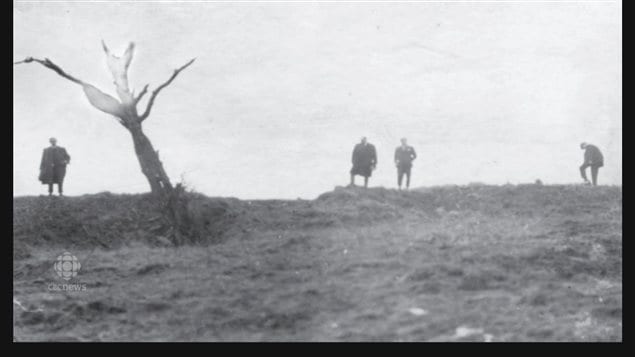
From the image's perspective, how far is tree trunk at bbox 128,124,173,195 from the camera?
17.3 m

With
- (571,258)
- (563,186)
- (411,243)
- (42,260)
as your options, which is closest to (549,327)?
(571,258)

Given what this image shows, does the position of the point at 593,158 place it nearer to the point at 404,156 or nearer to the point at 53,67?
the point at 404,156

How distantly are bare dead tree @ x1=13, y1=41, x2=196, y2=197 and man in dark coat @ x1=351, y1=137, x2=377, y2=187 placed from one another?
18.5 feet

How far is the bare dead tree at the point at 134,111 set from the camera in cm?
1694

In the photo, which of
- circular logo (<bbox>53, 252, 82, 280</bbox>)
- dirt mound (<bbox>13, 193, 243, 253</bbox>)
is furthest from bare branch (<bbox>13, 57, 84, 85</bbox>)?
circular logo (<bbox>53, 252, 82, 280</bbox>)

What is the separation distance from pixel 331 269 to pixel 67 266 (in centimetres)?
483

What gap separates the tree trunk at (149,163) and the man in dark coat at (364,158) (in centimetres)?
566

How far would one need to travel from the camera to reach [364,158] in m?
20.4

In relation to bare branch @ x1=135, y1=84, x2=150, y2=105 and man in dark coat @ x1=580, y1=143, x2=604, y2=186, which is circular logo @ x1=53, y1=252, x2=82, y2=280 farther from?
man in dark coat @ x1=580, y1=143, x2=604, y2=186

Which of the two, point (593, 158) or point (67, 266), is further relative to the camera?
point (593, 158)

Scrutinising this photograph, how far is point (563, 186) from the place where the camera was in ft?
64.0

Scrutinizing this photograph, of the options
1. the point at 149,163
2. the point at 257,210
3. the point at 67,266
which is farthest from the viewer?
the point at 257,210

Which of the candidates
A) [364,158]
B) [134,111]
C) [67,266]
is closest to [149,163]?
[134,111]

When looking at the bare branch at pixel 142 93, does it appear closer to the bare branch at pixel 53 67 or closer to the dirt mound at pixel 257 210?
the bare branch at pixel 53 67
